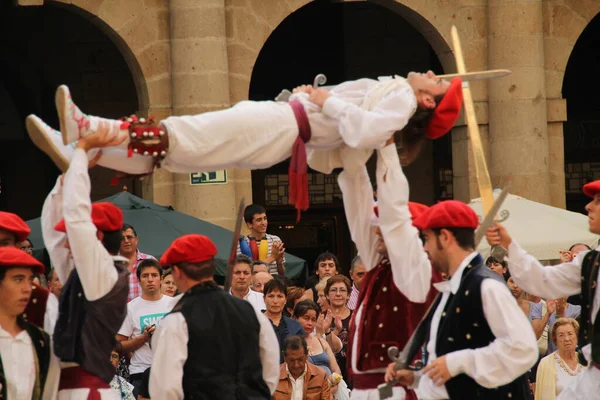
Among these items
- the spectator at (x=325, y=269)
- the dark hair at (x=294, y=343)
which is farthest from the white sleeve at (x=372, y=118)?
the spectator at (x=325, y=269)

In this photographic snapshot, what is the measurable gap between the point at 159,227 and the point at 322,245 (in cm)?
650

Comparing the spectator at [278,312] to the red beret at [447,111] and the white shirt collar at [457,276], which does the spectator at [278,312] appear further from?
the white shirt collar at [457,276]

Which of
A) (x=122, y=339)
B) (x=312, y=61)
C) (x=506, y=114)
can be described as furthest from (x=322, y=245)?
(x=122, y=339)

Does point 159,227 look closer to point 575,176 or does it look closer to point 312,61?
point 312,61

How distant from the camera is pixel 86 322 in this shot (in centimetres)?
661

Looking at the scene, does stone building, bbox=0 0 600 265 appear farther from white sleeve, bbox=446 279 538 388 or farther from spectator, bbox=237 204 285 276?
white sleeve, bbox=446 279 538 388

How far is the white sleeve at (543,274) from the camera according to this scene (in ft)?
A: 23.3

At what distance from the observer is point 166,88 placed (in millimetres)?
13414

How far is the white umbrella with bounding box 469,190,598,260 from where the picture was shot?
1199 cm

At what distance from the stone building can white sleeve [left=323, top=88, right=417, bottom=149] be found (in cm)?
682

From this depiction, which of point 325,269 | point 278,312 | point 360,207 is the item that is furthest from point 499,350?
point 325,269

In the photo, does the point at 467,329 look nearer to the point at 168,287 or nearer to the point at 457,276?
the point at 457,276

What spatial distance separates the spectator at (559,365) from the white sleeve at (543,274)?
294 cm

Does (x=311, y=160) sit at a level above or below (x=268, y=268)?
above
